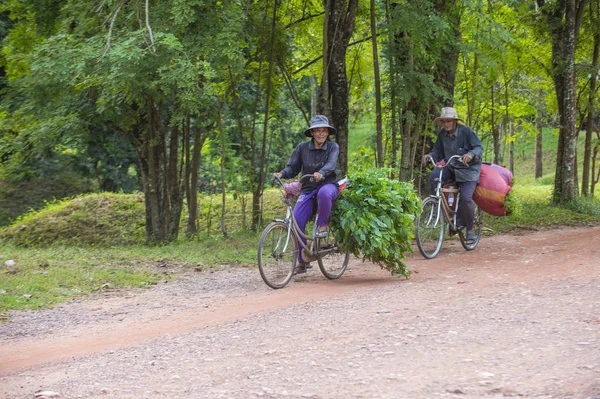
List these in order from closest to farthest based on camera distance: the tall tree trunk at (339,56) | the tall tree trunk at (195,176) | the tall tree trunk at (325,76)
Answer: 1. the tall tree trunk at (325,76)
2. the tall tree trunk at (339,56)
3. the tall tree trunk at (195,176)

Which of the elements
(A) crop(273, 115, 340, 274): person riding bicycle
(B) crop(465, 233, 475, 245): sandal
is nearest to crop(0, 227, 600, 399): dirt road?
(A) crop(273, 115, 340, 274): person riding bicycle

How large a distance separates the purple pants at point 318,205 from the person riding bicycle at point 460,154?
2.83 metres

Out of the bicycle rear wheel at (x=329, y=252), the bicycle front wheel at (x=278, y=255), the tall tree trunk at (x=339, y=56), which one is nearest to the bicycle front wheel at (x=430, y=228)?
the bicycle rear wheel at (x=329, y=252)

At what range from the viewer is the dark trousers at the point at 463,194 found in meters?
12.1

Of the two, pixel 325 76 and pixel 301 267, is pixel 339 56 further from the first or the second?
pixel 301 267

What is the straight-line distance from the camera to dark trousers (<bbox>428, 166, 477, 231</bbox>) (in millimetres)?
12102

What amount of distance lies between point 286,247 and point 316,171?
108cm

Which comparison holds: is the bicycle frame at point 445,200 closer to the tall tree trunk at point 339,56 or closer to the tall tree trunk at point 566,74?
the tall tree trunk at point 339,56

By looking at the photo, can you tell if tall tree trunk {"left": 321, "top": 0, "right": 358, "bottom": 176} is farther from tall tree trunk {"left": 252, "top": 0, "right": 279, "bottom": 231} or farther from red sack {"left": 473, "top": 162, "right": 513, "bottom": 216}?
red sack {"left": 473, "top": 162, "right": 513, "bottom": 216}

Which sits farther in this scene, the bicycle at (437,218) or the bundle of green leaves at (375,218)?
the bicycle at (437,218)

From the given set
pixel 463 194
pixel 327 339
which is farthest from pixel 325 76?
pixel 327 339

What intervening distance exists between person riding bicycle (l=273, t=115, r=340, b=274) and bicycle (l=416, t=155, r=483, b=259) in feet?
7.52

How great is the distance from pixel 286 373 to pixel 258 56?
12.4 metres

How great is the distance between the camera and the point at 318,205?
9625 millimetres
